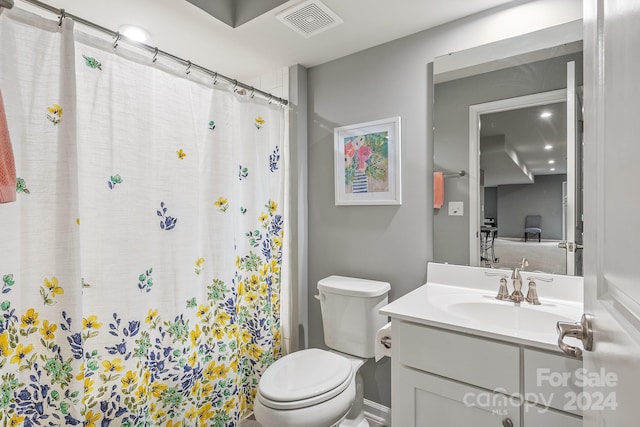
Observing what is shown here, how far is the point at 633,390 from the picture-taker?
0.38 meters

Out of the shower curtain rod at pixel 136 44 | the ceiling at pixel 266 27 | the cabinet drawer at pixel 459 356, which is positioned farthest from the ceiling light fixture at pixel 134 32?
the cabinet drawer at pixel 459 356

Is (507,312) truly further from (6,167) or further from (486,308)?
(6,167)

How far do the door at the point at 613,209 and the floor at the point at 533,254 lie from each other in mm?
911

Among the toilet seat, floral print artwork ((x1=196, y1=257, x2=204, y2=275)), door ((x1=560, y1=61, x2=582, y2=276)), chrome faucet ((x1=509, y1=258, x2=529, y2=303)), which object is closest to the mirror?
door ((x1=560, y1=61, x2=582, y2=276))

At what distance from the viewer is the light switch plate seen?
5.56 ft

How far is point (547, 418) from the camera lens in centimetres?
102

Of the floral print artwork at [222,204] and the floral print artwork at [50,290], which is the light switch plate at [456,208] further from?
the floral print artwork at [50,290]

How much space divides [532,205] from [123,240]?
181cm

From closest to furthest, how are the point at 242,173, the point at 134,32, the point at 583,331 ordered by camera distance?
1. the point at 583,331
2. the point at 134,32
3. the point at 242,173

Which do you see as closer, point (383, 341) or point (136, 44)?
point (136, 44)

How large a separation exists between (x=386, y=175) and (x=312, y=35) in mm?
889

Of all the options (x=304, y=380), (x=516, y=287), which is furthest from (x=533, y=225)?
(x=304, y=380)

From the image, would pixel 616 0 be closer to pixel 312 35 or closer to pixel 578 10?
pixel 578 10

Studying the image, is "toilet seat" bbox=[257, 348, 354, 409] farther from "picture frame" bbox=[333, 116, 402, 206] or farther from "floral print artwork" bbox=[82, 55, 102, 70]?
"floral print artwork" bbox=[82, 55, 102, 70]
